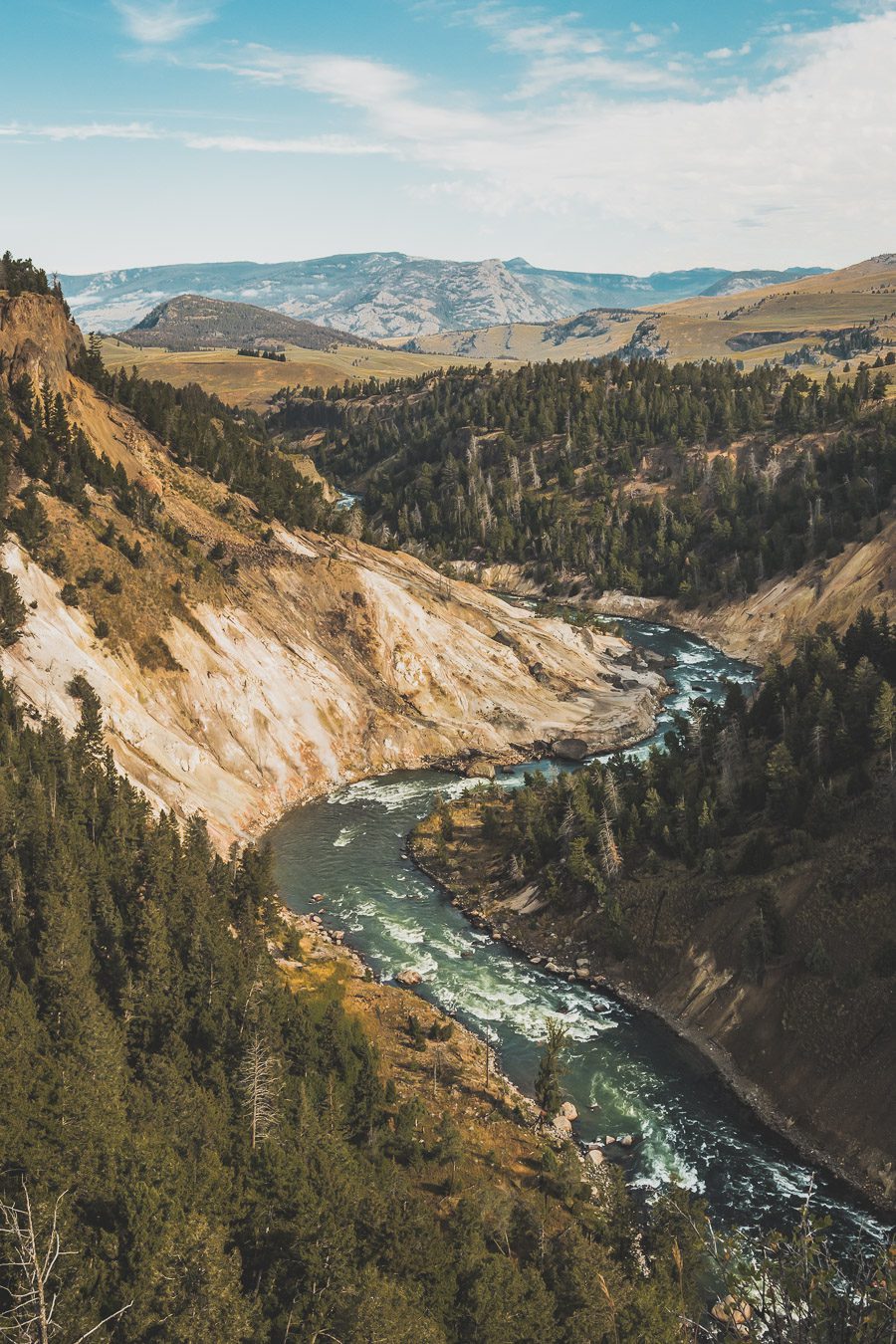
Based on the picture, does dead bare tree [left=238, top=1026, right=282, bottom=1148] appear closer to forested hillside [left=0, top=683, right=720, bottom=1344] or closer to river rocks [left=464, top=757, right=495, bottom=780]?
forested hillside [left=0, top=683, right=720, bottom=1344]

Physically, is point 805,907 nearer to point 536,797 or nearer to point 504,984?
point 504,984

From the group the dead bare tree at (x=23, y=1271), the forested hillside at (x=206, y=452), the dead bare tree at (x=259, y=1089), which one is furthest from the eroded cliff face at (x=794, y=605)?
the dead bare tree at (x=23, y=1271)

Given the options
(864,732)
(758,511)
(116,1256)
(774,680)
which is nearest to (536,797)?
(774,680)

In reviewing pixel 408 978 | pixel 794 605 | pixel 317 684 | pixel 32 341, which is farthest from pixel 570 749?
pixel 32 341

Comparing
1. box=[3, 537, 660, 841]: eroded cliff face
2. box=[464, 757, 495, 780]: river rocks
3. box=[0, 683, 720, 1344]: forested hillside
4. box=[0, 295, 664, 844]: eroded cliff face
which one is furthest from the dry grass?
box=[464, 757, 495, 780]: river rocks

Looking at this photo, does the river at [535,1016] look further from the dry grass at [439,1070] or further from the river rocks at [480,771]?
the dry grass at [439,1070]

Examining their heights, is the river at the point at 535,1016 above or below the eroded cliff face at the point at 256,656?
below
